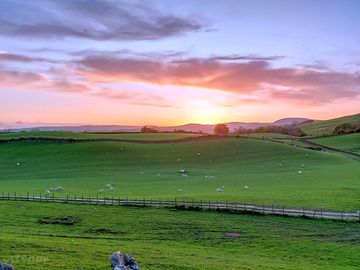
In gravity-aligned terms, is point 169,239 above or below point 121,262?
below

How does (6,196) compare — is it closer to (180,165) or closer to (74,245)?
(74,245)

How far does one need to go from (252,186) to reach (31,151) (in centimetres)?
7060

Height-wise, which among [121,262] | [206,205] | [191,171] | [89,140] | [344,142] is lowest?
[206,205]

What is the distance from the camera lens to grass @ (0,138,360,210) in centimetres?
6394

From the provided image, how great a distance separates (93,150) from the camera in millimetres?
119250

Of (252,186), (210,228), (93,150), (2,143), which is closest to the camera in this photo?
(210,228)

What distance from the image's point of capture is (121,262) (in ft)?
82.7

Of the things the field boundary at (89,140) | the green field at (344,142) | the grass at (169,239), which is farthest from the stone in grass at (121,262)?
the green field at (344,142)

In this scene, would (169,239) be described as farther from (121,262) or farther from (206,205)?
(121,262)

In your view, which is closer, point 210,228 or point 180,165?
point 210,228

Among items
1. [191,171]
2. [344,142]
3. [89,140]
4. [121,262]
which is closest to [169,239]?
[121,262]

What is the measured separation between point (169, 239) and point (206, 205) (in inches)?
521

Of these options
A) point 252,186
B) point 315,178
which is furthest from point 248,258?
point 315,178

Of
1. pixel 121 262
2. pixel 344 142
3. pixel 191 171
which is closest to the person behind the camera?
pixel 121 262
